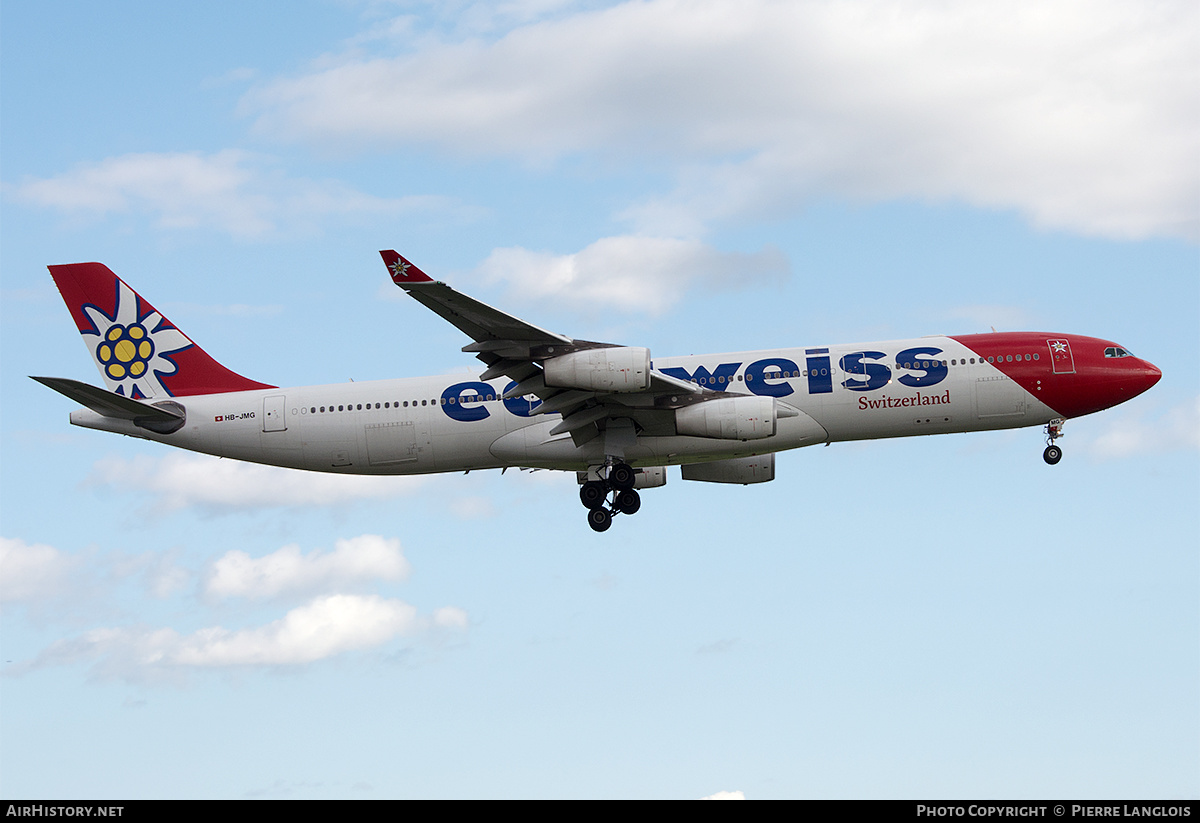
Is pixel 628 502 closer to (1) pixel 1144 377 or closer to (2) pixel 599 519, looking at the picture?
(2) pixel 599 519

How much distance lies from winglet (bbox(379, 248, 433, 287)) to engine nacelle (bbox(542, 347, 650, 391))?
508cm

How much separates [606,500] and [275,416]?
38.1 ft

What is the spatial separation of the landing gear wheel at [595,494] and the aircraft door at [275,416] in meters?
10.5

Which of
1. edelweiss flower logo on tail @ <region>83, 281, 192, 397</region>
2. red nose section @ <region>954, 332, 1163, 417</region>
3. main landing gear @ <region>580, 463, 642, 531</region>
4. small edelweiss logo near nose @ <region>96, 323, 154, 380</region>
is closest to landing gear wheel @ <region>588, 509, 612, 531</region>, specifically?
main landing gear @ <region>580, 463, 642, 531</region>

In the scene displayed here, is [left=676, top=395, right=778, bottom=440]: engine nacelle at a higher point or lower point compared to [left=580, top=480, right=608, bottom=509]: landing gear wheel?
higher

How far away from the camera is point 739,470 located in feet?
139

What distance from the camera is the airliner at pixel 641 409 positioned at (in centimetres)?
3666

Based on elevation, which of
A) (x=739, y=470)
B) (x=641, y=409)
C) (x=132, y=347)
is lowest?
(x=739, y=470)

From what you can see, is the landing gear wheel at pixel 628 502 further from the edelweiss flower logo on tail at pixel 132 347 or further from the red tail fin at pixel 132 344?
the edelweiss flower logo on tail at pixel 132 347

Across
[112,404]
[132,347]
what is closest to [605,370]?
[112,404]

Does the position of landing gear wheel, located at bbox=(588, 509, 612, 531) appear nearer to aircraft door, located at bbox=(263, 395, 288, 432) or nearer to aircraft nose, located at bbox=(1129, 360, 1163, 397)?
aircraft door, located at bbox=(263, 395, 288, 432)

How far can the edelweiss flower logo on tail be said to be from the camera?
42688mm
